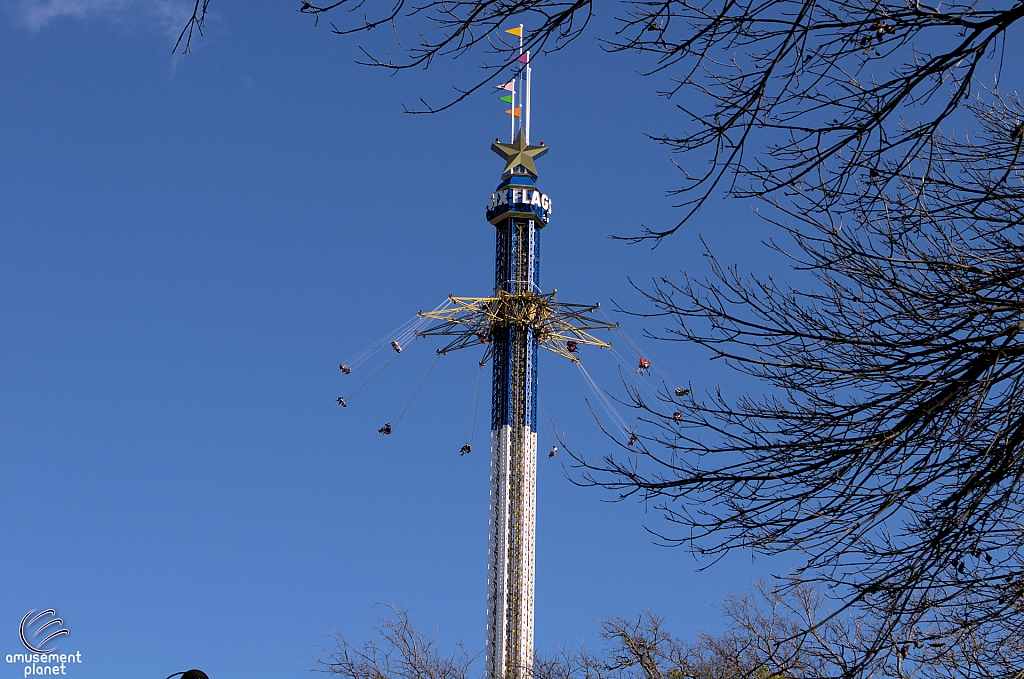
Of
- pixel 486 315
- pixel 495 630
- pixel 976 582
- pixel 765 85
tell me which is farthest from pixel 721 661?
pixel 486 315

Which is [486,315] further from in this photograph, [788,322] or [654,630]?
[788,322]

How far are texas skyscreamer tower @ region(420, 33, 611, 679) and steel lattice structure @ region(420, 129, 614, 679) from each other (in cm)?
2

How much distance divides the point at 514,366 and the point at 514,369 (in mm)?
84

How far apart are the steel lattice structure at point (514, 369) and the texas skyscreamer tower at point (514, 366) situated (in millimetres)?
25

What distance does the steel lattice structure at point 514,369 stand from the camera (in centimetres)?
3469

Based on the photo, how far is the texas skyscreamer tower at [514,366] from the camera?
34.7 meters

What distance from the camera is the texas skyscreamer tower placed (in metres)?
34.7

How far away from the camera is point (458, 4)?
5.57m

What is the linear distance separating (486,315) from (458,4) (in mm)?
31566

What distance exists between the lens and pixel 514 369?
36656 millimetres

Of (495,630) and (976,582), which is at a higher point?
(495,630)

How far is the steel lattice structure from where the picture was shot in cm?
3469

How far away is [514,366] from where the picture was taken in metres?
36.7

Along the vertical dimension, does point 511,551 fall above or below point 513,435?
below
